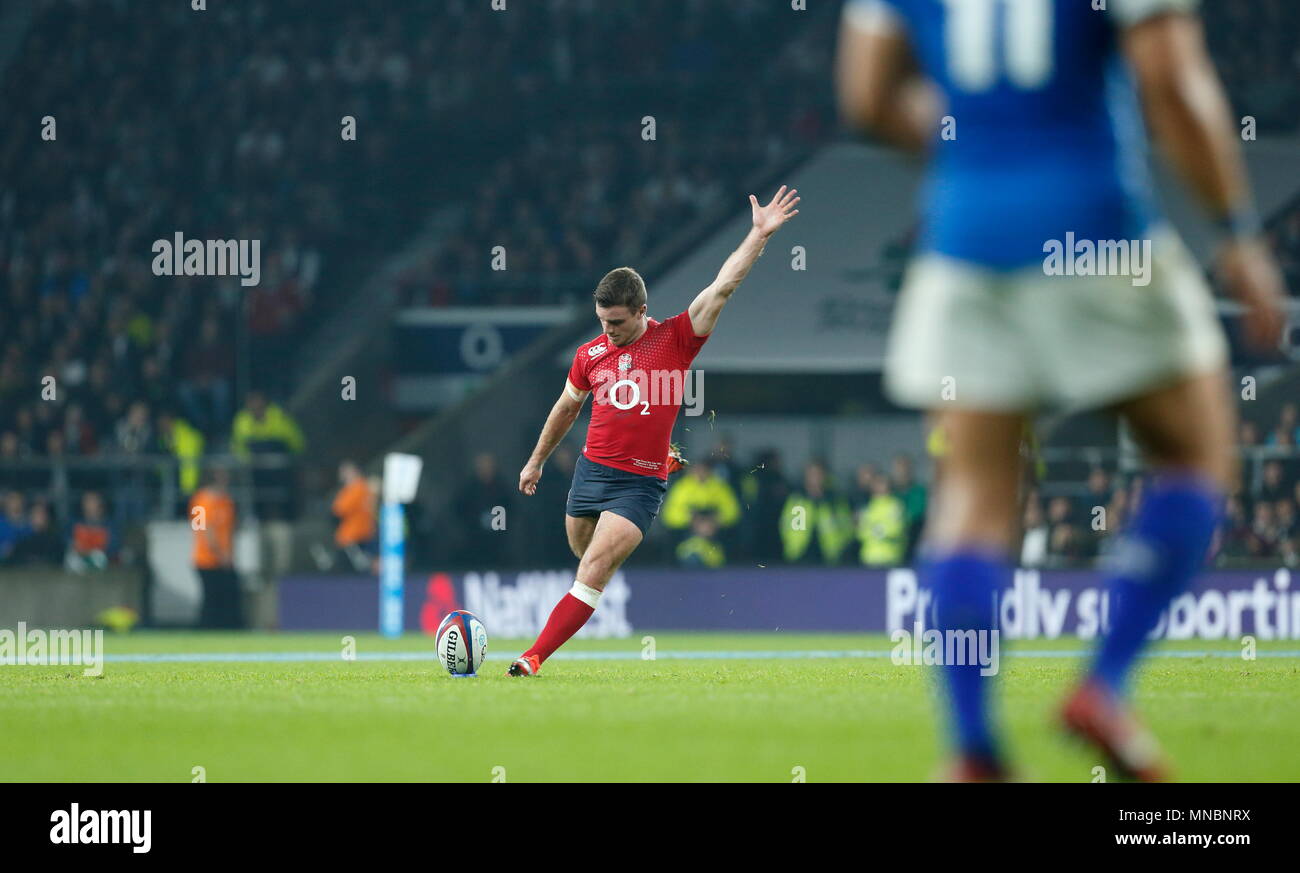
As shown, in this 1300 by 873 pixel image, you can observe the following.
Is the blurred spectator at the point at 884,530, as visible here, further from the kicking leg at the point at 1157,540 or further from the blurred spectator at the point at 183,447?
the kicking leg at the point at 1157,540

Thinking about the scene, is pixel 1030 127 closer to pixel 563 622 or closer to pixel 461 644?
pixel 563 622

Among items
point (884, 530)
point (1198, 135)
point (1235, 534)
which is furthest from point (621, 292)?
point (1235, 534)

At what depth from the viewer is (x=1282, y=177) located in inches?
1004

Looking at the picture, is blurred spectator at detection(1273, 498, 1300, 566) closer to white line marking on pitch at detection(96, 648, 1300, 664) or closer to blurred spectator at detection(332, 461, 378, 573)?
white line marking on pitch at detection(96, 648, 1300, 664)

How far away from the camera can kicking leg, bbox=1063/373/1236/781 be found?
4.36 m

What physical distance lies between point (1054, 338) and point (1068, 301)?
0.09m

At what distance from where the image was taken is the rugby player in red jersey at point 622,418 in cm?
995

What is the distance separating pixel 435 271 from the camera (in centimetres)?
2750

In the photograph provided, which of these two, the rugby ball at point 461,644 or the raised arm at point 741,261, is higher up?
the raised arm at point 741,261

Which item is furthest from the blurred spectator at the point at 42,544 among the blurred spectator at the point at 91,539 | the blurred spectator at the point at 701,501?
the blurred spectator at the point at 701,501

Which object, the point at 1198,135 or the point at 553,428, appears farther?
the point at 553,428

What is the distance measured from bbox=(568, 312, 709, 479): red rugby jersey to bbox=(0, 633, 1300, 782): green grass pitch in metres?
1.19

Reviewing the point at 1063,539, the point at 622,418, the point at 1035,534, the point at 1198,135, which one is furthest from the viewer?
the point at 1035,534

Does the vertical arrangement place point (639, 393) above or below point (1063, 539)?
above
